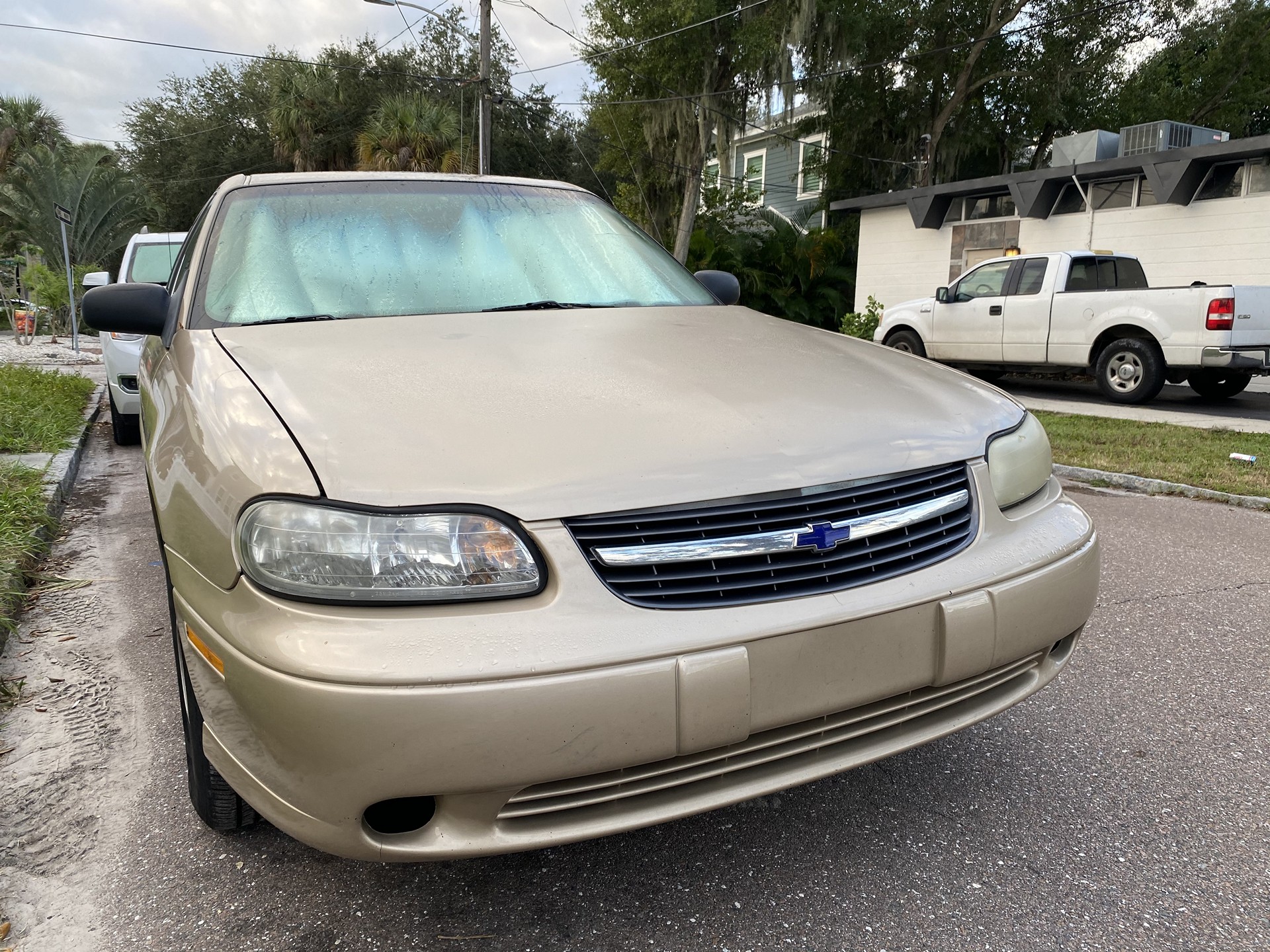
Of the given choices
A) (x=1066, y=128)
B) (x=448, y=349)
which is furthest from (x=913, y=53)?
(x=448, y=349)

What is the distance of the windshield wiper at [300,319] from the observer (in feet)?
7.43

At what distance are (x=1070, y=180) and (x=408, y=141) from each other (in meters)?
17.7

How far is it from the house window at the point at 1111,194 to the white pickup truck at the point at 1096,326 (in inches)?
153

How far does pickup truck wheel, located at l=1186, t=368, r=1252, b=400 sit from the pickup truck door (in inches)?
67.2

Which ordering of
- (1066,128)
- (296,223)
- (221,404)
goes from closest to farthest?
(221,404), (296,223), (1066,128)

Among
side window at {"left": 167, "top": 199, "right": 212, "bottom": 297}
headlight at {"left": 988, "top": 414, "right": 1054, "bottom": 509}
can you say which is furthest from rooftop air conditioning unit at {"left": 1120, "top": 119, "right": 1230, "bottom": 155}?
side window at {"left": 167, "top": 199, "right": 212, "bottom": 297}

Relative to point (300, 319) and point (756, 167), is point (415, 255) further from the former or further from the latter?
point (756, 167)

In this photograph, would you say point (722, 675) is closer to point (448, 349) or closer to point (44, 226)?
point (448, 349)

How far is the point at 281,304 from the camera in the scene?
2344 millimetres

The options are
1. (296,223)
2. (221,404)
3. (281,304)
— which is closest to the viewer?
(221,404)

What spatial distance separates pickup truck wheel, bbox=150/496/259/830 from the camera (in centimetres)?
188

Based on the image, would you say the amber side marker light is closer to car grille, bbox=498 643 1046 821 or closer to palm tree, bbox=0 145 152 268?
car grille, bbox=498 643 1046 821

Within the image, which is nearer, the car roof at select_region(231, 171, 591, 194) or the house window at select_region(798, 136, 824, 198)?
the car roof at select_region(231, 171, 591, 194)

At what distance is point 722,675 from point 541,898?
72 cm
